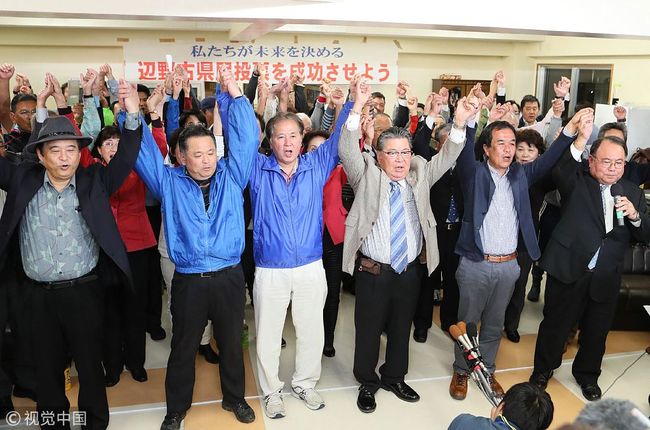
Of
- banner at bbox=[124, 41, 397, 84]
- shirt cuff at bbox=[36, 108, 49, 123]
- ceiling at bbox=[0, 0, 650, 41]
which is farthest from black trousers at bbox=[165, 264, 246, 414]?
banner at bbox=[124, 41, 397, 84]

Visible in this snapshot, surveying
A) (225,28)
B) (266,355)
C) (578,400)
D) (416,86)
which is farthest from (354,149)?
(416,86)

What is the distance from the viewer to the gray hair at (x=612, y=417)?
1.12 m

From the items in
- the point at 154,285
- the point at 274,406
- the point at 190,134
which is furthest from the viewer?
the point at 154,285

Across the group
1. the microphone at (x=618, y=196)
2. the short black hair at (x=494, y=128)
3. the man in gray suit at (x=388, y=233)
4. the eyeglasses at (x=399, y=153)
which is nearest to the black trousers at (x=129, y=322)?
the man in gray suit at (x=388, y=233)

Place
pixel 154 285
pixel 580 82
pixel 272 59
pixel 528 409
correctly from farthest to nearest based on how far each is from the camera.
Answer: pixel 580 82, pixel 272 59, pixel 154 285, pixel 528 409

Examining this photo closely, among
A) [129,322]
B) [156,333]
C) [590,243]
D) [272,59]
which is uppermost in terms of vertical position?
[272,59]

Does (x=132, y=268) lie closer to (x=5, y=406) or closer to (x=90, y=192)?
(x=90, y=192)

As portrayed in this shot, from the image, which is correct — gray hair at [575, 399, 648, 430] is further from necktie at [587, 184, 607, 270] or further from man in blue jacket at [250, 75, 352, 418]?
necktie at [587, 184, 607, 270]

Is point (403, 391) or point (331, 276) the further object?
point (331, 276)

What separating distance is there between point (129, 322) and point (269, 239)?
3.66 feet

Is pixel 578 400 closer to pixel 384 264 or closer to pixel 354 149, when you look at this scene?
pixel 384 264

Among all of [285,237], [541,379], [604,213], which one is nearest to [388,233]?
[285,237]

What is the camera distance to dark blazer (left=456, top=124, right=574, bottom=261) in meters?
3.03

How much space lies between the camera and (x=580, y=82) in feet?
27.7
